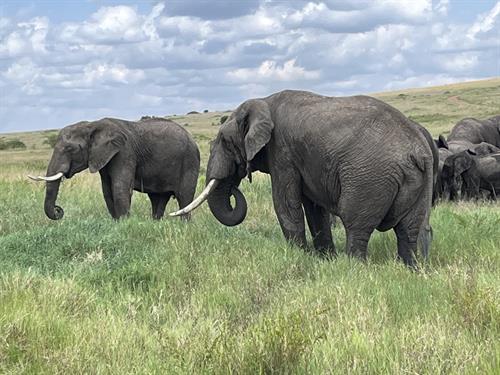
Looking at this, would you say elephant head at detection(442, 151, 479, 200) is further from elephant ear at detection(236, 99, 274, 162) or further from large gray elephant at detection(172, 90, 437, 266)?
elephant ear at detection(236, 99, 274, 162)

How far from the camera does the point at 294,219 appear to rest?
322 inches

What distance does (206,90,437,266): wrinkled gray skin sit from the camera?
718cm

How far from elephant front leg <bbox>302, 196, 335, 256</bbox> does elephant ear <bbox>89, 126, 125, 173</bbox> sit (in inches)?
142

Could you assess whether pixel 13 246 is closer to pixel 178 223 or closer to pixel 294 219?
pixel 178 223

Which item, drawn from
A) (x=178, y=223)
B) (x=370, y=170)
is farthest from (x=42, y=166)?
(x=370, y=170)

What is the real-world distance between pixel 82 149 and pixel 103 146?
0.34 meters

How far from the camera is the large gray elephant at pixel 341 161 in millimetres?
7184

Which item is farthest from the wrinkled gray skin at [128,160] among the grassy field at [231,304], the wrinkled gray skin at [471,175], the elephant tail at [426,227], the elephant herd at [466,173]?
the wrinkled gray skin at [471,175]

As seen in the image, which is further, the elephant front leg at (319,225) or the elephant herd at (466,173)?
the elephant herd at (466,173)

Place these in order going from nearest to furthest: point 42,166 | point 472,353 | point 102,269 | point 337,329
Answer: point 472,353
point 337,329
point 102,269
point 42,166

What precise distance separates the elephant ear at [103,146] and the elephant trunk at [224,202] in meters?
2.57

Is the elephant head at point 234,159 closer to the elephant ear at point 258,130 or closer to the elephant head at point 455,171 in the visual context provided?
the elephant ear at point 258,130

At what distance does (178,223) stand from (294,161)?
168 centimetres

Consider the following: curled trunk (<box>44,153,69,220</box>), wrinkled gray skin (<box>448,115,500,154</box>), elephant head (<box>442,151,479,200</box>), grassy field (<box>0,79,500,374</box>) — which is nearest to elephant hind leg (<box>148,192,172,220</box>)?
curled trunk (<box>44,153,69,220</box>)
